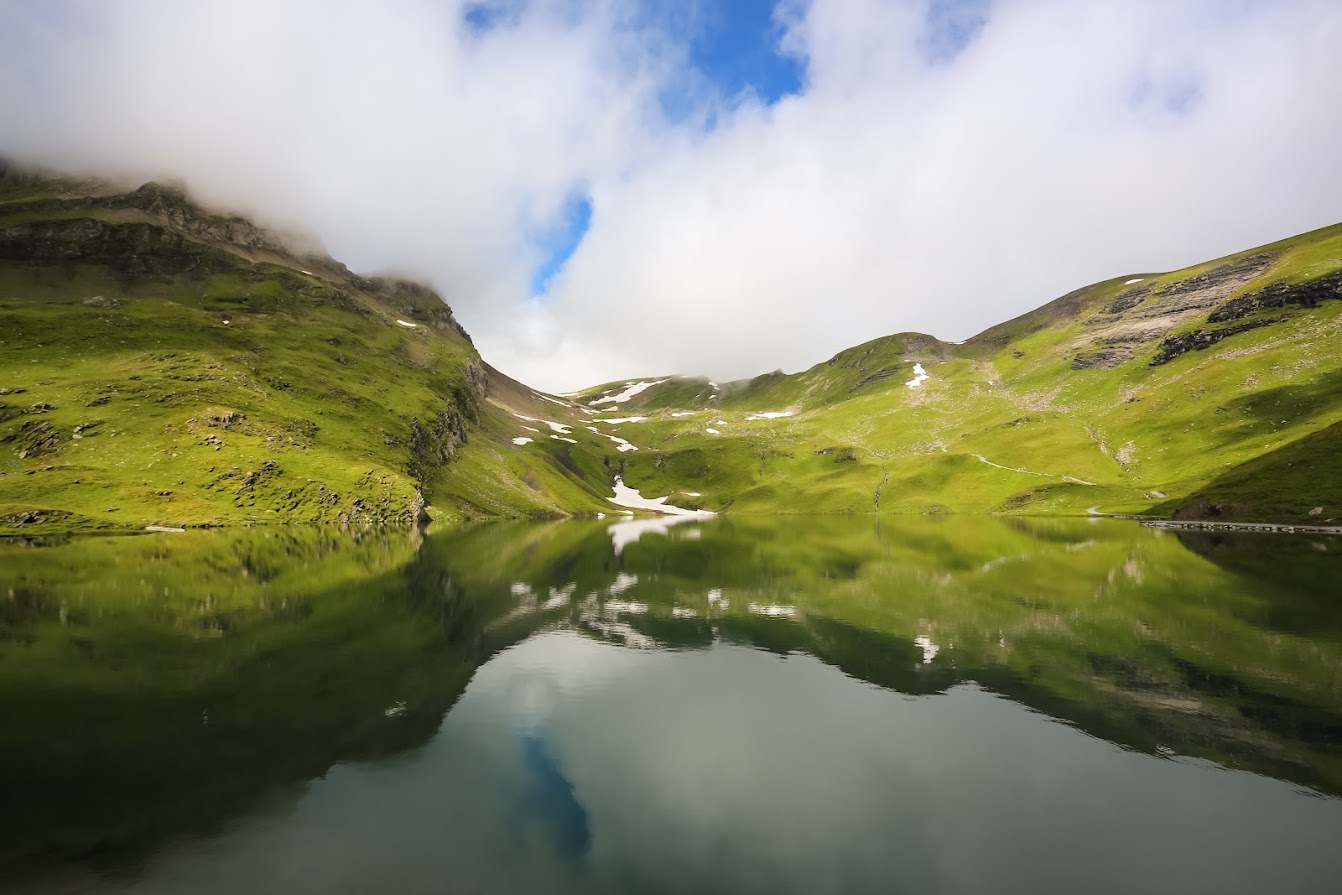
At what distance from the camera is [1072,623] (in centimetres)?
4734

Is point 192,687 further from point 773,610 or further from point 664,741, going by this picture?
point 773,610

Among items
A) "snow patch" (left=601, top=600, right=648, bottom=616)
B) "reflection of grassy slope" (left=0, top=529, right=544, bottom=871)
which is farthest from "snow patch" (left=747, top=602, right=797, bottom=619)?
"reflection of grassy slope" (left=0, top=529, right=544, bottom=871)

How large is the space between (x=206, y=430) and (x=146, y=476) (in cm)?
2127

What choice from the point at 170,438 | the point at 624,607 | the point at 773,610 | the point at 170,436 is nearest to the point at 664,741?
the point at 624,607

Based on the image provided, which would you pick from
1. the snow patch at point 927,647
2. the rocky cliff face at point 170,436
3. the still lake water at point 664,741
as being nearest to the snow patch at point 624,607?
the still lake water at point 664,741

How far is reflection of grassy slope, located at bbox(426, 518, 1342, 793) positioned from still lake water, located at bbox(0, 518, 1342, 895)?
1.14 ft

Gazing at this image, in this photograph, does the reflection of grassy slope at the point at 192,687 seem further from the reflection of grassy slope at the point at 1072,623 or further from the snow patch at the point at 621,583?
the reflection of grassy slope at the point at 1072,623

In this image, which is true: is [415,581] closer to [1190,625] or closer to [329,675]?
[329,675]

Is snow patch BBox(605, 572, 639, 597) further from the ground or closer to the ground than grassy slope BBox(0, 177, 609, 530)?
closer to the ground

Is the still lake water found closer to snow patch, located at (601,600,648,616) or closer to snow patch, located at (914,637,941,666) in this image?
snow patch, located at (914,637,941,666)

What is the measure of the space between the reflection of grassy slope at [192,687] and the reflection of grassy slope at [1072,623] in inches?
645

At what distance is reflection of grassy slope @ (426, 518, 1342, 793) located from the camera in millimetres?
28391

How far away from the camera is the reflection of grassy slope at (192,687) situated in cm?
1934

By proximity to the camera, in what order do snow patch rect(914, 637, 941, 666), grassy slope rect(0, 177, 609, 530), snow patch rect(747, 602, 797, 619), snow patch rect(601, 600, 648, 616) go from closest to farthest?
snow patch rect(914, 637, 941, 666), snow patch rect(747, 602, 797, 619), snow patch rect(601, 600, 648, 616), grassy slope rect(0, 177, 609, 530)
